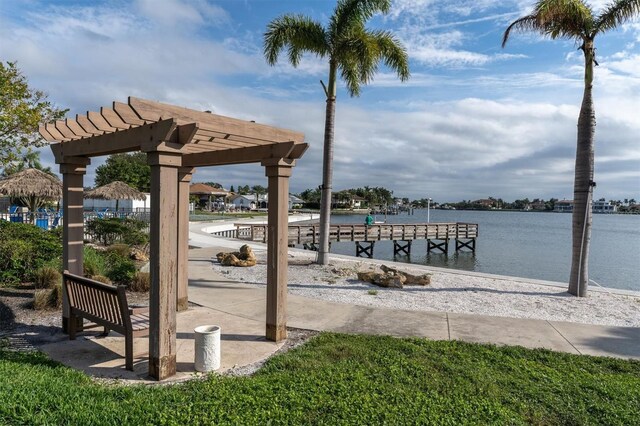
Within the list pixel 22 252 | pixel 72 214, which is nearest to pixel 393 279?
pixel 72 214

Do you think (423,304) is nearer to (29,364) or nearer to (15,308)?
(29,364)

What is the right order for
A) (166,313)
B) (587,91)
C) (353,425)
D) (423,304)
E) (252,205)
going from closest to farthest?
1. (353,425)
2. (166,313)
3. (423,304)
4. (587,91)
5. (252,205)

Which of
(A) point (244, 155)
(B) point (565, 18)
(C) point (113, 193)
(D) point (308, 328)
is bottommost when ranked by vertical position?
(D) point (308, 328)

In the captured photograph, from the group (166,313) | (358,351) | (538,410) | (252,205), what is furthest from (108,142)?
(252,205)

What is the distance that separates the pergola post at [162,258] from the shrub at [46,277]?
16.5ft

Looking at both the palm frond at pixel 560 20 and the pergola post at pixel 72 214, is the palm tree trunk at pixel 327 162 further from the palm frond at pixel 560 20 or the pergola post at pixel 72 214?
the pergola post at pixel 72 214

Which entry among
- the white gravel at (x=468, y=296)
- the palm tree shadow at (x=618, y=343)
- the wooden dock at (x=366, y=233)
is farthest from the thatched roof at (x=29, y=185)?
the palm tree shadow at (x=618, y=343)

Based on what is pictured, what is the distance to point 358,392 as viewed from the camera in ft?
12.4

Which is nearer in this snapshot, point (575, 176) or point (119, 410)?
point (119, 410)

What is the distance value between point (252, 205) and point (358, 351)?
9263 cm

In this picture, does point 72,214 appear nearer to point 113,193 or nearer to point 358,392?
point 358,392

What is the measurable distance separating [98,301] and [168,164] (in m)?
2.08

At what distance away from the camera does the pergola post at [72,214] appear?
5664 millimetres

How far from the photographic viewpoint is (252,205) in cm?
9619
